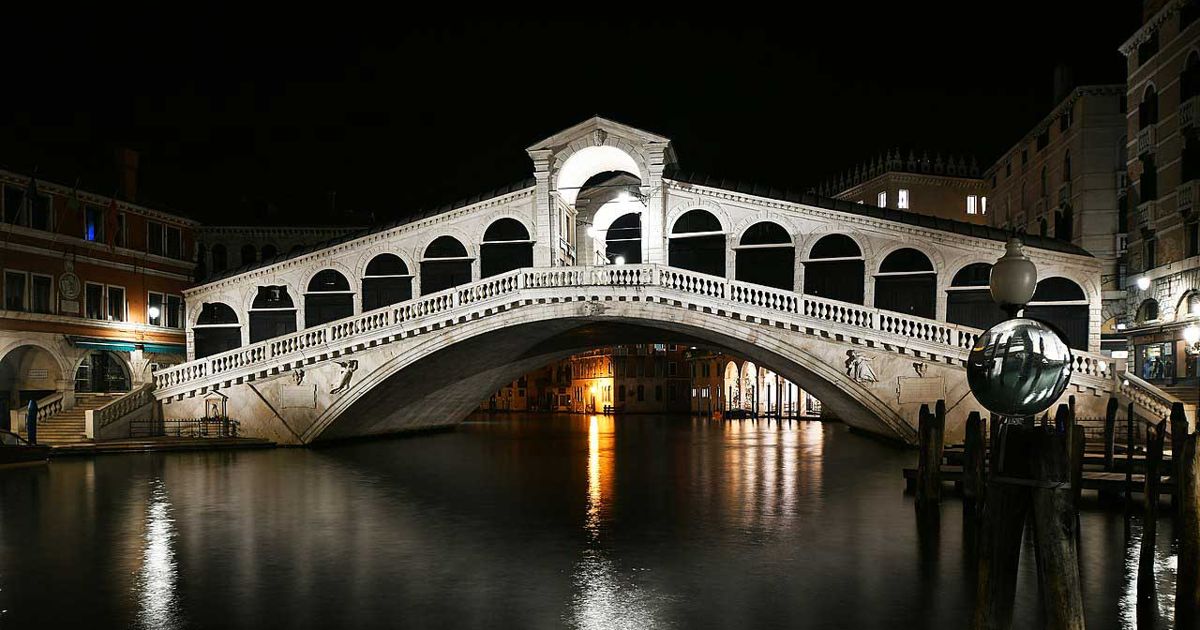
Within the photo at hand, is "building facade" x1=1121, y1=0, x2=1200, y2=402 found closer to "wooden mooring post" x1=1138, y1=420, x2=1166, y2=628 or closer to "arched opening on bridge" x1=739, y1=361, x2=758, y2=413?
"wooden mooring post" x1=1138, y1=420, x2=1166, y2=628

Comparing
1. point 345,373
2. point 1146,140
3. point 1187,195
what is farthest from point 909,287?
point 345,373

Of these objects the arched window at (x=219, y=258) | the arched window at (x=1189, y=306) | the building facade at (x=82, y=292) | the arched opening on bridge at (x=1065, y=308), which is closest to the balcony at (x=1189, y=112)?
the arched window at (x=1189, y=306)

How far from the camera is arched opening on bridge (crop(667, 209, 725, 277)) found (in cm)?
2975

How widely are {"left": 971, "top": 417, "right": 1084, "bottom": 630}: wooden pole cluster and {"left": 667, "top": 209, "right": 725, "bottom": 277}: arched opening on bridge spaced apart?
77.1 ft

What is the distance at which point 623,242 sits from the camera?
32.8m

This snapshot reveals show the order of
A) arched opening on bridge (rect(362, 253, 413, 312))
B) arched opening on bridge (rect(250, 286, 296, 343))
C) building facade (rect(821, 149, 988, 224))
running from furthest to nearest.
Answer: building facade (rect(821, 149, 988, 224)) < arched opening on bridge (rect(250, 286, 296, 343)) < arched opening on bridge (rect(362, 253, 413, 312))

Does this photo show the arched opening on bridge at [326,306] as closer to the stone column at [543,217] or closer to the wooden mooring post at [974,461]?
the stone column at [543,217]

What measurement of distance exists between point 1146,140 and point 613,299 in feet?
50.9

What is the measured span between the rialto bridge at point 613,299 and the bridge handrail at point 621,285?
0.21 feet

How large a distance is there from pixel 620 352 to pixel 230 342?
132ft

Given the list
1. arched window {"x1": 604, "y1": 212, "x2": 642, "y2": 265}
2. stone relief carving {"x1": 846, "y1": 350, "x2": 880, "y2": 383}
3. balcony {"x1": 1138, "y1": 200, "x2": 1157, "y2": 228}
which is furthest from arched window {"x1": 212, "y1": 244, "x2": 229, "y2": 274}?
balcony {"x1": 1138, "y1": 200, "x2": 1157, "y2": 228}

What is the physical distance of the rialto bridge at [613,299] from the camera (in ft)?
80.0

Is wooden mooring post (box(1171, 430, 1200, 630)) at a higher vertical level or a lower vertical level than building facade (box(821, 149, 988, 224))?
lower

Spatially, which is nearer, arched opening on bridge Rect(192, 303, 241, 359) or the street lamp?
the street lamp
